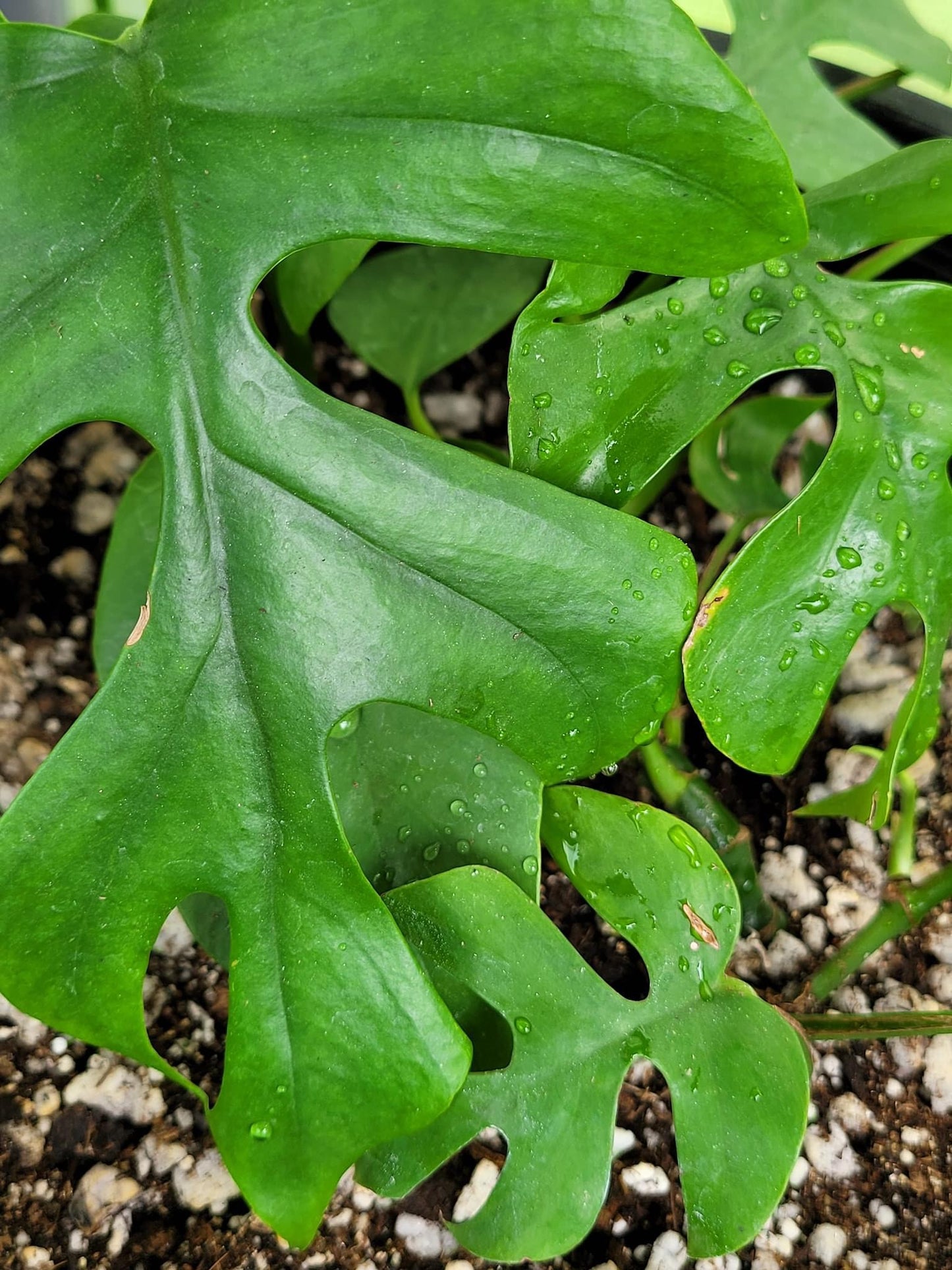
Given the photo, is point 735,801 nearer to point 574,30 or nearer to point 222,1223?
point 222,1223

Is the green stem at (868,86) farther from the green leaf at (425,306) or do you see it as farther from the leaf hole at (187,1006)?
the leaf hole at (187,1006)

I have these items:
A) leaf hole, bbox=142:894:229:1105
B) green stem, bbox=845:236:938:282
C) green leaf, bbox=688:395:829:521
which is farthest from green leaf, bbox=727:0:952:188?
leaf hole, bbox=142:894:229:1105

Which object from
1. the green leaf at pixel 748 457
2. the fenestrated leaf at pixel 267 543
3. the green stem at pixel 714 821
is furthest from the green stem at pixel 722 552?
the fenestrated leaf at pixel 267 543

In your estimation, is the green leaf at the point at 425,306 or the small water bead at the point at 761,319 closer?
the small water bead at the point at 761,319

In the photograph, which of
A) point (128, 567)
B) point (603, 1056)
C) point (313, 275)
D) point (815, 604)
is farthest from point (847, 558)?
point (128, 567)

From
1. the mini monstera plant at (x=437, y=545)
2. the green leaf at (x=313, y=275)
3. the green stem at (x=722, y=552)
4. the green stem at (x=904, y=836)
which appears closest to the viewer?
the mini monstera plant at (x=437, y=545)

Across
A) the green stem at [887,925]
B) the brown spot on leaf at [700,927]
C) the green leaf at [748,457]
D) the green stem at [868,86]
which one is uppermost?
the green stem at [868,86]

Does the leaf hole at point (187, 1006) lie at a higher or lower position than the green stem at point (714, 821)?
lower
